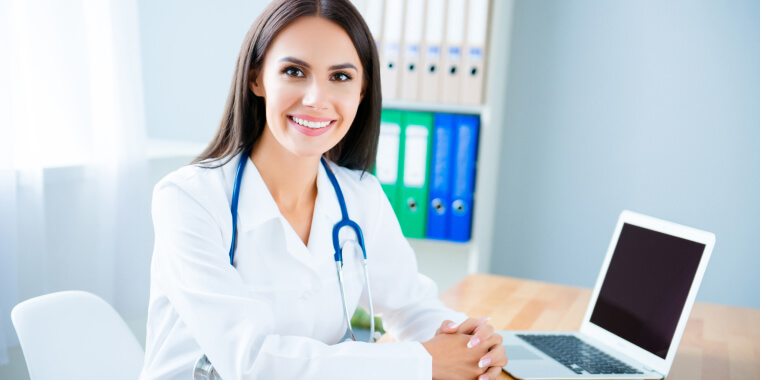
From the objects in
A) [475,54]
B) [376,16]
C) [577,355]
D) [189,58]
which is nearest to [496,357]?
[577,355]

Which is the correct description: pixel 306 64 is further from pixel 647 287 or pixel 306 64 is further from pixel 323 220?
pixel 647 287

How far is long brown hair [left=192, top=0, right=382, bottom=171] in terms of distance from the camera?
45.0 inches

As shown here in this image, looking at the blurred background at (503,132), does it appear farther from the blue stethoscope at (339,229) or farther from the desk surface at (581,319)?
the blue stethoscope at (339,229)

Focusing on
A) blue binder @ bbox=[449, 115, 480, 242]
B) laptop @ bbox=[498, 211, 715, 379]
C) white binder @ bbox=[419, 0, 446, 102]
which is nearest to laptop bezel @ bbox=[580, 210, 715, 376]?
laptop @ bbox=[498, 211, 715, 379]

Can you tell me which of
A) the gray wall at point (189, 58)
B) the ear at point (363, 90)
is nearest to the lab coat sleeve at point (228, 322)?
the ear at point (363, 90)

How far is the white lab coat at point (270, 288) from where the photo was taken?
1.00 metres

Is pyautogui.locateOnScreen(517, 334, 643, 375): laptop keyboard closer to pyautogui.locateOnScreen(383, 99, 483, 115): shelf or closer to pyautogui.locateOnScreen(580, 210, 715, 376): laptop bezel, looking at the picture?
pyautogui.locateOnScreen(580, 210, 715, 376): laptop bezel

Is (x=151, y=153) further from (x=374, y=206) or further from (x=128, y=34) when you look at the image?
(x=374, y=206)

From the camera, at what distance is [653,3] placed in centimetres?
256

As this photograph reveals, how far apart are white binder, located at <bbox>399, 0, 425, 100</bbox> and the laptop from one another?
1.02 meters

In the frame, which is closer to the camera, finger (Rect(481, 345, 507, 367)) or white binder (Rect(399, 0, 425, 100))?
finger (Rect(481, 345, 507, 367))

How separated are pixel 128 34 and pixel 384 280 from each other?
1.27 metres

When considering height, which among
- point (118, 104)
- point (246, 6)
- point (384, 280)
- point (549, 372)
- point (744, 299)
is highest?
point (246, 6)

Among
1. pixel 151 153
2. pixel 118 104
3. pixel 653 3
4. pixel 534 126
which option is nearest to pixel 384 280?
pixel 118 104
